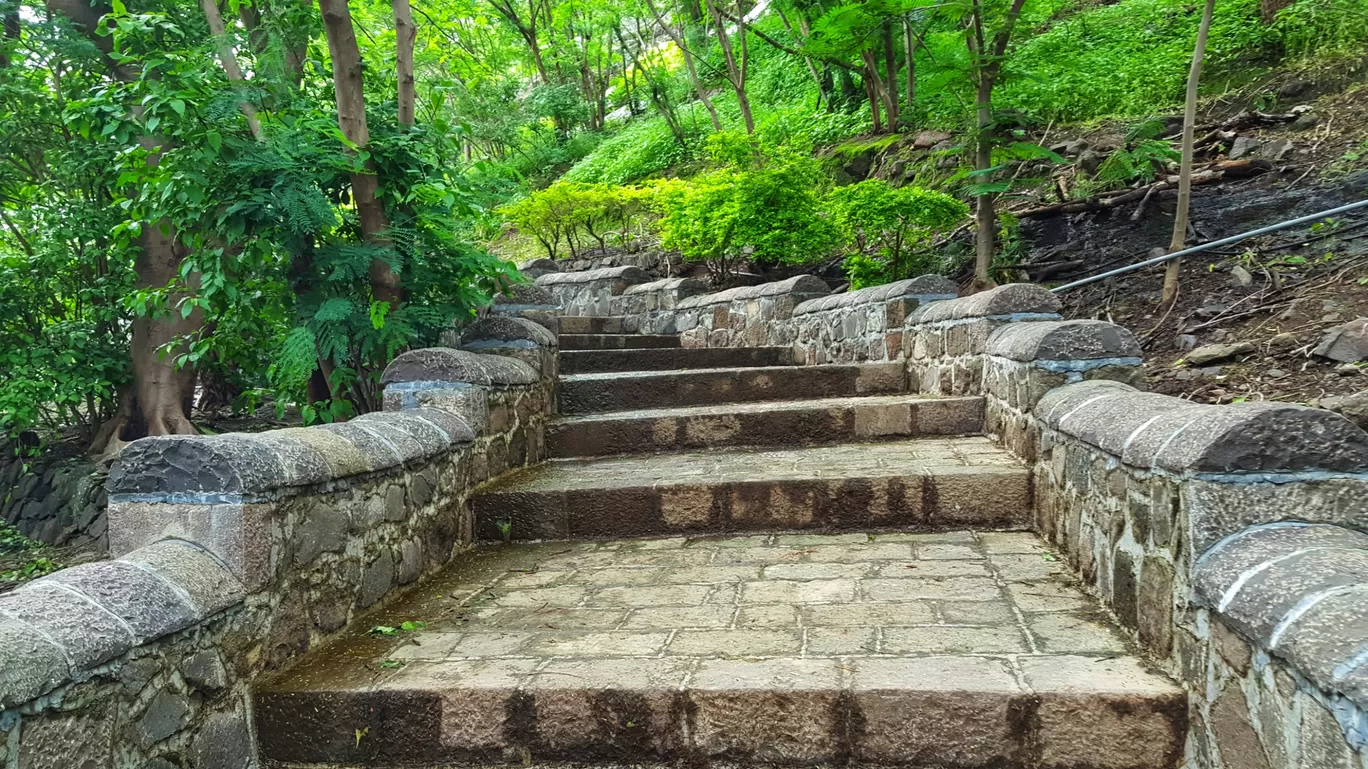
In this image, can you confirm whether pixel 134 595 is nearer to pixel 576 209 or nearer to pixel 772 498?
pixel 772 498

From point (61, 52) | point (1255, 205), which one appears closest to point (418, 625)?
point (1255, 205)

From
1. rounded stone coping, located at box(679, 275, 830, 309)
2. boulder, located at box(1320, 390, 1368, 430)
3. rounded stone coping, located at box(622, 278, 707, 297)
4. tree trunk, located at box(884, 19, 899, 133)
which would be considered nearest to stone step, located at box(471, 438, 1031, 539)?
boulder, located at box(1320, 390, 1368, 430)

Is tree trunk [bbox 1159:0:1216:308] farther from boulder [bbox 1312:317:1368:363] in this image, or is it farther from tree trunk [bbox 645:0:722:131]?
tree trunk [bbox 645:0:722:131]

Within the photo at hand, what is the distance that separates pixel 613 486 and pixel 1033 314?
8.47 ft

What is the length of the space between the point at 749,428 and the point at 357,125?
2705 millimetres

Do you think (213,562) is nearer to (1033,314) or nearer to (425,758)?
(425,758)

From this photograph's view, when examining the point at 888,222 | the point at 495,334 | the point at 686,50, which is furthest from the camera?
the point at 686,50

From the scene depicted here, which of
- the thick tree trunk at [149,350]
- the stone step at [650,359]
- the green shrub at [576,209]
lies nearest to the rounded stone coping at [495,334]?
the stone step at [650,359]

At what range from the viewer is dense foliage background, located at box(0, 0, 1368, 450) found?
379 cm

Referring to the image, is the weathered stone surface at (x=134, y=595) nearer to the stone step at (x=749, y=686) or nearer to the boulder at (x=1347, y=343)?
the stone step at (x=749, y=686)

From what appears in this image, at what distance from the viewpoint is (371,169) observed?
3.97 metres

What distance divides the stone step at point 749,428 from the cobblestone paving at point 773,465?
0.11 meters

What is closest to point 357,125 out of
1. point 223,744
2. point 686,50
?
point 223,744

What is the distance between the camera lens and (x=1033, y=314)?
14.6ft
